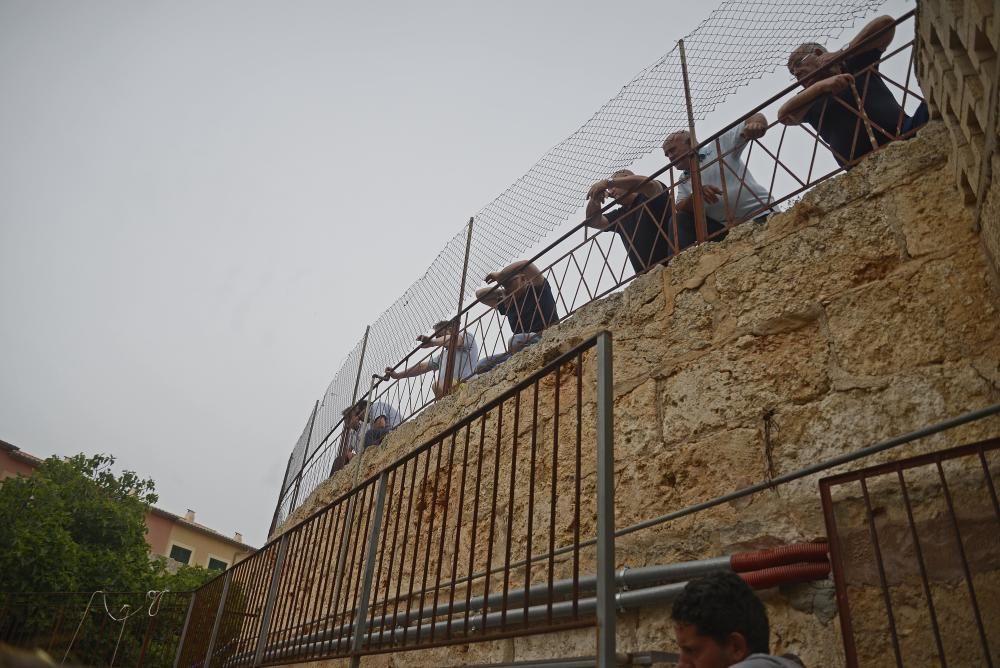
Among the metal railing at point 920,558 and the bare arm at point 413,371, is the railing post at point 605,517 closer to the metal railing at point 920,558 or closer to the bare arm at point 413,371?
the metal railing at point 920,558

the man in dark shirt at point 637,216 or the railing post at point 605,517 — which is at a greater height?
the man in dark shirt at point 637,216

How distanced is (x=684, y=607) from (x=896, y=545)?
0.83m

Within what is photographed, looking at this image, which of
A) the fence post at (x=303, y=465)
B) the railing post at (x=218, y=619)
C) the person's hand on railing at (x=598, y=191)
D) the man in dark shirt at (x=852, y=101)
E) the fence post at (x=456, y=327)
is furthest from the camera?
the fence post at (x=303, y=465)

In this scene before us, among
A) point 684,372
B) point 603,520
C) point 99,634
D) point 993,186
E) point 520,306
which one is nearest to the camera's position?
point 603,520

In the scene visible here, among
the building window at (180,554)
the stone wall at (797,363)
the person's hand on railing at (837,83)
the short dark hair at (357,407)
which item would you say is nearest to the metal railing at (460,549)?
the stone wall at (797,363)

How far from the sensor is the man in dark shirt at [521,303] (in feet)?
16.1

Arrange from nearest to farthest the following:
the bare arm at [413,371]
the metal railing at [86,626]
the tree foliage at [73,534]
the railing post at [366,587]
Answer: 1. the railing post at [366,587]
2. the bare arm at [413,371]
3. the metal railing at [86,626]
4. the tree foliage at [73,534]

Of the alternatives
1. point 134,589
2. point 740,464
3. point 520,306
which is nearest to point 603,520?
point 740,464

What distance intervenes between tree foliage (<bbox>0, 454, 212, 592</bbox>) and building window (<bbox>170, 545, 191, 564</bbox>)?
53.8 feet

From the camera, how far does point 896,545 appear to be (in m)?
2.30

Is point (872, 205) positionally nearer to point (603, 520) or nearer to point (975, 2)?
point (975, 2)

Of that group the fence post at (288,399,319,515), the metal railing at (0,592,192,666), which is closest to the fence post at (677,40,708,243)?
the metal railing at (0,592,192,666)

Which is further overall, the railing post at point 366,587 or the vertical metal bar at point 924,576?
the railing post at point 366,587

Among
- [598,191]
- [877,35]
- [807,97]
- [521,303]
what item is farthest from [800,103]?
[521,303]
